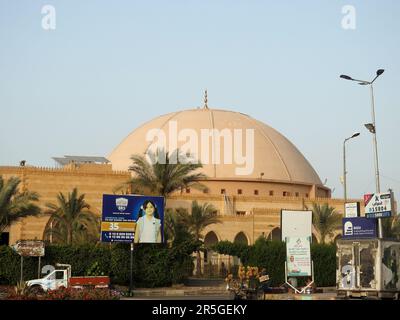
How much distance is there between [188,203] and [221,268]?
35.2 ft

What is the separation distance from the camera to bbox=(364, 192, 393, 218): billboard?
27094 mm

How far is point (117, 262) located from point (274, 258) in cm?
834

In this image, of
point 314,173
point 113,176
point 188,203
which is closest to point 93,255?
point 113,176

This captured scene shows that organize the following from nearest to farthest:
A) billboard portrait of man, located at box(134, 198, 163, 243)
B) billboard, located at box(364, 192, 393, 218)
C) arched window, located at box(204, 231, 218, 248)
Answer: billboard, located at box(364, 192, 393, 218) → billboard portrait of man, located at box(134, 198, 163, 243) → arched window, located at box(204, 231, 218, 248)

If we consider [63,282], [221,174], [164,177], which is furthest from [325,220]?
[63,282]

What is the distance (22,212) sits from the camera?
34.2 meters

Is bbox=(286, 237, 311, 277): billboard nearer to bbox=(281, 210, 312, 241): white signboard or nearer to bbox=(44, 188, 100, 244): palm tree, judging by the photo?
bbox=(281, 210, 312, 241): white signboard

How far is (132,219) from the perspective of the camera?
103 ft

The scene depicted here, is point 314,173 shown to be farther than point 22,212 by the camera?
Yes
